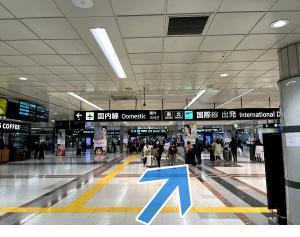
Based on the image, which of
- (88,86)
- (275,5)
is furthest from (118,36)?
(88,86)

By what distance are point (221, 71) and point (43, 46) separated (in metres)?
4.34

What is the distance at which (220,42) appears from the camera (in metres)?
4.99

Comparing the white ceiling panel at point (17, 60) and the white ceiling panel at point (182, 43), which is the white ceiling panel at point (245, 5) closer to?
the white ceiling panel at point (182, 43)

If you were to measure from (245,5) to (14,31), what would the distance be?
11.6 feet

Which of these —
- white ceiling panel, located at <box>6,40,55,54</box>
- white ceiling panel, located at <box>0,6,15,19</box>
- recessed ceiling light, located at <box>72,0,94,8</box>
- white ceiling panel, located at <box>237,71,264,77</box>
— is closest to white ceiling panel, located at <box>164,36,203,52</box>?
recessed ceiling light, located at <box>72,0,94,8</box>

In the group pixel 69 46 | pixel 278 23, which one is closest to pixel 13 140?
pixel 69 46

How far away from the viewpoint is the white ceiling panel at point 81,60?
18.8ft

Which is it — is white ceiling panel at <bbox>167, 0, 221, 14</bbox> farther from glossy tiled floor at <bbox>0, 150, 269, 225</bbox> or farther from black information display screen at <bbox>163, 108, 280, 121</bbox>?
black information display screen at <bbox>163, 108, 280, 121</bbox>

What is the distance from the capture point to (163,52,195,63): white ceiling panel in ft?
18.4

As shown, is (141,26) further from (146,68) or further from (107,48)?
(146,68)

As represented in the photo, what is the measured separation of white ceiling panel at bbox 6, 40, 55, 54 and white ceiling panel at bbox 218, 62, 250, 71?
12.6ft

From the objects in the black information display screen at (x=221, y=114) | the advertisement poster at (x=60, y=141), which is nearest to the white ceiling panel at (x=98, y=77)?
the black information display screen at (x=221, y=114)

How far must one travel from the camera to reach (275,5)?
3625mm
